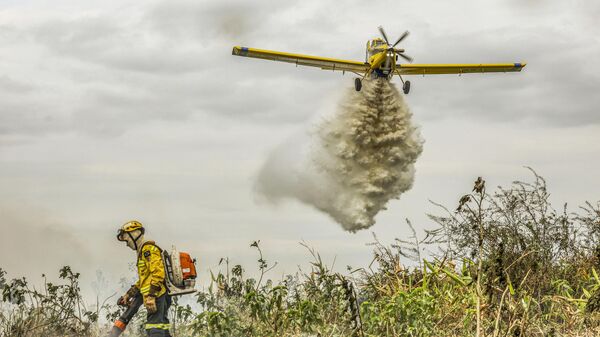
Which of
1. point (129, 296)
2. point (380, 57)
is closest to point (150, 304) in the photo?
point (129, 296)

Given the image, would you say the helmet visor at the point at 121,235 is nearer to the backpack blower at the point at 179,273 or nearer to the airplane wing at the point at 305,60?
the backpack blower at the point at 179,273

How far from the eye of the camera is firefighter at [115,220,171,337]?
9.92 metres

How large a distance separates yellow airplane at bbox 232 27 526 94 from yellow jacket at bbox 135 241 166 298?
65.5 feet

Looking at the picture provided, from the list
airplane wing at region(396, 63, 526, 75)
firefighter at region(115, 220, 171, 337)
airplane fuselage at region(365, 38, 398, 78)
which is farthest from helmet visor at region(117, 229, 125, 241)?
airplane wing at region(396, 63, 526, 75)

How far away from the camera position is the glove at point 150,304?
9.88 meters

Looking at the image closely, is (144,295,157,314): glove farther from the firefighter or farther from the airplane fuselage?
the airplane fuselage

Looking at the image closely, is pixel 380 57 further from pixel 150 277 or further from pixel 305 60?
pixel 150 277

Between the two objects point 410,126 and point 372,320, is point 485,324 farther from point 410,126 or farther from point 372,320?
point 410,126

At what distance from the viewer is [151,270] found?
10078mm

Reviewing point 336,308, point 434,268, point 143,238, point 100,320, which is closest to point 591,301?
point 336,308

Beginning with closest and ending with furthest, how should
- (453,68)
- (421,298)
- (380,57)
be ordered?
(421,298) < (380,57) < (453,68)

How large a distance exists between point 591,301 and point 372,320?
2.59 meters

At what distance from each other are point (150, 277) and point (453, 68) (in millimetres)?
26422

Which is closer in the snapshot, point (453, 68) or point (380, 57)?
point (380, 57)
